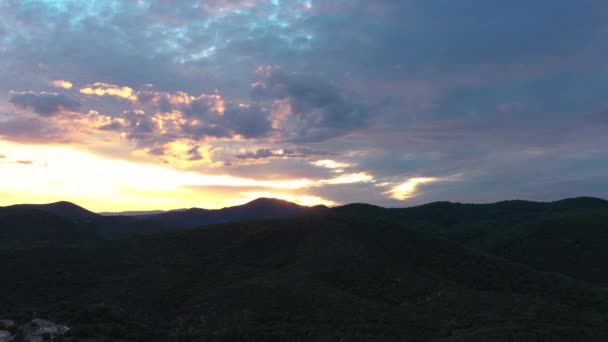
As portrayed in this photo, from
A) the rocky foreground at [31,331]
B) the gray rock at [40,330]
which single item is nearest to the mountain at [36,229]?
the rocky foreground at [31,331]

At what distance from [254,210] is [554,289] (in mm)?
147786

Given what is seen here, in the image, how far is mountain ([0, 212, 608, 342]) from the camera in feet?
108

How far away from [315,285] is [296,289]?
3.07m

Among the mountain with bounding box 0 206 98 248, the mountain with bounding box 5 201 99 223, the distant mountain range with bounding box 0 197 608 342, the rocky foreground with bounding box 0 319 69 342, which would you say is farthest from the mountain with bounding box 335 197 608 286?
the mountain with bounding box 5 201 99 223

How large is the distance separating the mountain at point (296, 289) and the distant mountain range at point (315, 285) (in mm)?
161

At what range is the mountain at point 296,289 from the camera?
3291 cm

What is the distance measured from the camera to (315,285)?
45.6 m

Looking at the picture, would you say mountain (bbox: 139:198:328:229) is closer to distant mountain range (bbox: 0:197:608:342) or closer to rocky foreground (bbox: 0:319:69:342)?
distant mountain range (bbox: 0:197:608:342)

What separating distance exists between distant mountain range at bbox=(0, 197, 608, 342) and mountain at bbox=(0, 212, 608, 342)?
6.3 inches

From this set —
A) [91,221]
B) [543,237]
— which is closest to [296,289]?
[543,237]

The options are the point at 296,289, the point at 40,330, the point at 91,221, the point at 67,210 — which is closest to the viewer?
the point at 40,330

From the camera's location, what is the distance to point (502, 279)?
54.4 meters

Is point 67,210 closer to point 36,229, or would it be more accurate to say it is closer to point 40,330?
point 36,229

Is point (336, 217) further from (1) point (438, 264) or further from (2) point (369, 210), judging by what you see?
(2) point (369, 210)
